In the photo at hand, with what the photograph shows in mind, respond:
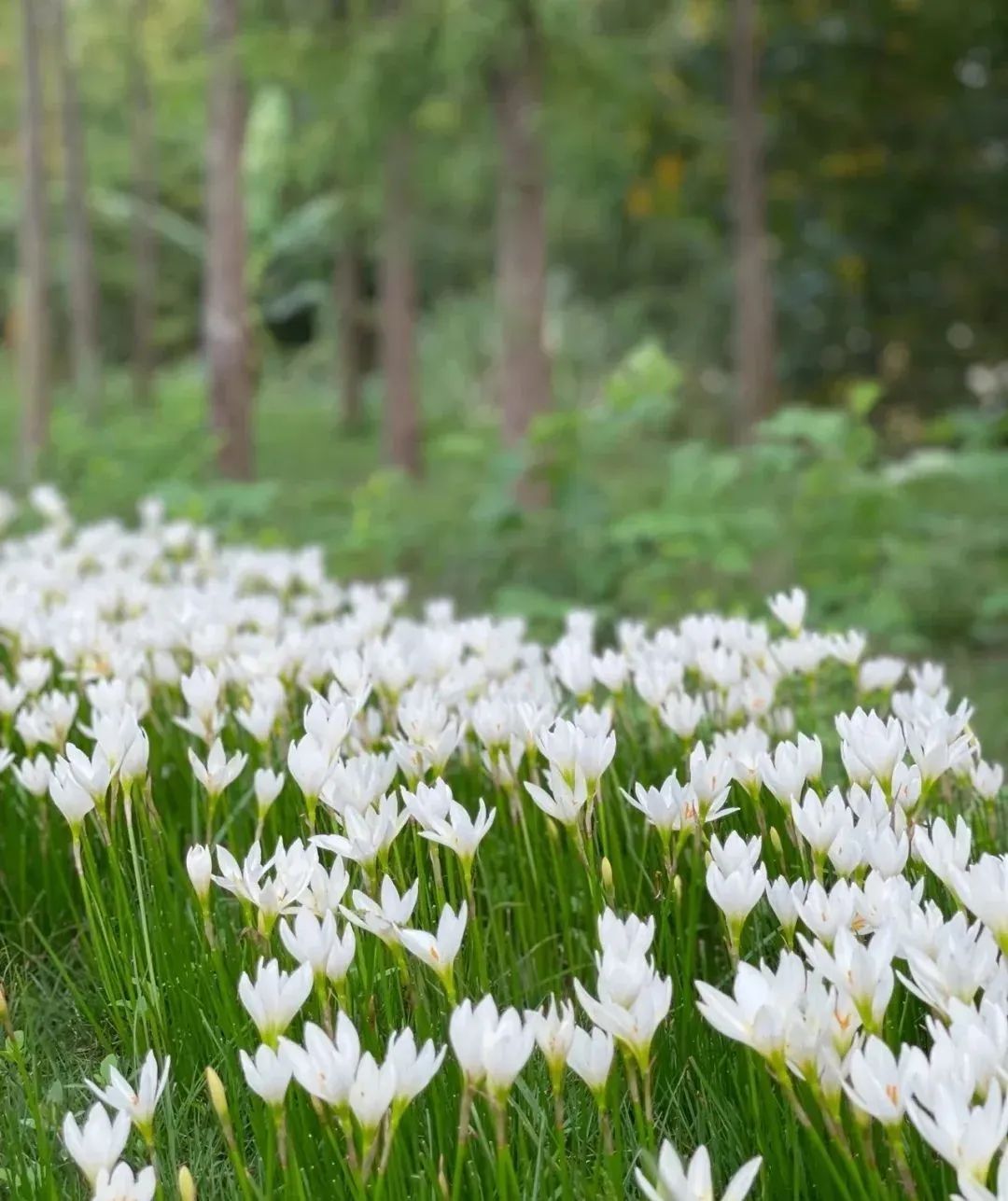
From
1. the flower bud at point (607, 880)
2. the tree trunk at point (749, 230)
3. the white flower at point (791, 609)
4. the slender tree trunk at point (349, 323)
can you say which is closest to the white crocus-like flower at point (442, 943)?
the flower bud at point (607, 880)

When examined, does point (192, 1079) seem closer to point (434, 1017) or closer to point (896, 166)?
point (434, 1017)

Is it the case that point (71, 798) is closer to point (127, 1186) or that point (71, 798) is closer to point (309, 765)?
point (309, 765)

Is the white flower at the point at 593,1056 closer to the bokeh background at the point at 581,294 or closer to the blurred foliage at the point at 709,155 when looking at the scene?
the bokeh background at the point at 581,294

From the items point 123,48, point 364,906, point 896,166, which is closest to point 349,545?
point 364,906

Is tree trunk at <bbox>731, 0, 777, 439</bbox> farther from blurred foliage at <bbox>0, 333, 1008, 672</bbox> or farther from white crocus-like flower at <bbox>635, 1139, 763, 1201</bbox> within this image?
white crocus-like flower at <bbox>635, 1139, 763, 1201</bbox>

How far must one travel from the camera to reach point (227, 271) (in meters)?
10.2

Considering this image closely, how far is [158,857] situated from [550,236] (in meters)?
15.4

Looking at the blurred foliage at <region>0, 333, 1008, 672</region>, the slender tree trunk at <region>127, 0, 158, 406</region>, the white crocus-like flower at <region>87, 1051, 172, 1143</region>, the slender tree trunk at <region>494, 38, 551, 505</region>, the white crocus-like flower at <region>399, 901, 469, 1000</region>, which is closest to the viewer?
the white crocus-like flower at <region>87, 1051, 172, 1143</region>

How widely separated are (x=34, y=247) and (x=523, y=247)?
572cm

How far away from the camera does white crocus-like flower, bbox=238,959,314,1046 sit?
1392 mm

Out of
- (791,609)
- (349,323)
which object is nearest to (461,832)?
(791,609)

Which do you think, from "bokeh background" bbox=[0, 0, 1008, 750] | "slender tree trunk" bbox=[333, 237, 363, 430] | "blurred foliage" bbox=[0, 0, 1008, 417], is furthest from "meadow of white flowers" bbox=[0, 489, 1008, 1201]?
"slender tree trunk" bbox=[333, 237, 363, 430]

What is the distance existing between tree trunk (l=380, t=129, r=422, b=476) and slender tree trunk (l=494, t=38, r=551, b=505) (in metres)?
2.91

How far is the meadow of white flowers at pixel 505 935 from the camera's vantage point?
1295mm
